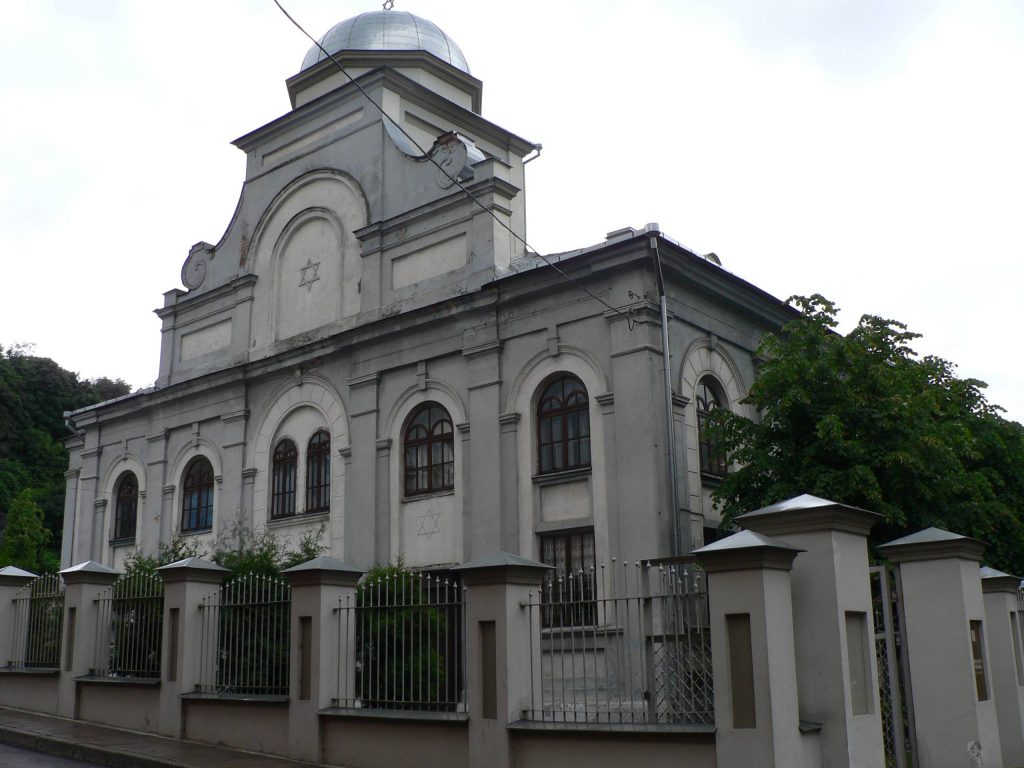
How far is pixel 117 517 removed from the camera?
26.4 meters

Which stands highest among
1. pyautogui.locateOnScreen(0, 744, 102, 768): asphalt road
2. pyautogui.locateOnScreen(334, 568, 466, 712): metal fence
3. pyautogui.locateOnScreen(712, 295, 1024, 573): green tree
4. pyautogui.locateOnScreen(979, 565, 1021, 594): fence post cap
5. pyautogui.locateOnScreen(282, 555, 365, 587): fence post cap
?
pyautogui.locateOnScreen(712, 295, 1024, 573): green tree

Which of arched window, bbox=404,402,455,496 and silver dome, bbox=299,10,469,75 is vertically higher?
silver dome, bbox=299,10,469,75

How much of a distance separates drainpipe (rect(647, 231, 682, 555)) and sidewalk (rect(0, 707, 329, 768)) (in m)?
6.68

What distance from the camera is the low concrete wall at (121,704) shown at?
47.1ft

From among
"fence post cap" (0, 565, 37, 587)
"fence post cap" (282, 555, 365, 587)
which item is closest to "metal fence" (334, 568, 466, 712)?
"fence post cap" (282, 555, 365, 587)

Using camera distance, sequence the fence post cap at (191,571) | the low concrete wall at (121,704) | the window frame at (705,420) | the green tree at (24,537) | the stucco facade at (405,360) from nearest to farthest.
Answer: the fence post cap at (191,571) → the low concrete wall at (121,704) → the stucco facade at (405,360) → the window frame at (705,420) → the green tree at (24,537)

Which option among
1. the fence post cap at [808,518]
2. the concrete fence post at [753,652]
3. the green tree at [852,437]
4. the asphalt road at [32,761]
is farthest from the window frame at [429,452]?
the concrete fence post at [753,652]

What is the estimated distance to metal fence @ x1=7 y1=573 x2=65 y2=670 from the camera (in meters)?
16.6

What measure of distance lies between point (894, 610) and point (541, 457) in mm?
7408

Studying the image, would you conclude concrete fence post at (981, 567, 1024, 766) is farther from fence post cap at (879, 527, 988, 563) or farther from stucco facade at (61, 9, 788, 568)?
stucco facade at (61, 9, 788, 568)

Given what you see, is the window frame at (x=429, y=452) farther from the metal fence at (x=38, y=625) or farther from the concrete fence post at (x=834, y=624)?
the concrete fence post at (x=834, y=624)

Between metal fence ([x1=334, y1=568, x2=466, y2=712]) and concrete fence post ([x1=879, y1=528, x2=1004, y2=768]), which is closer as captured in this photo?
concrete fence post ([x1=879, y1=528, x2=1004, y2=768])

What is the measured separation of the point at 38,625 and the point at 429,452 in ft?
23.3

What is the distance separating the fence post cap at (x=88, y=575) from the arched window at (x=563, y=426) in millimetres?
6977
